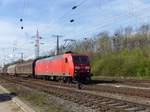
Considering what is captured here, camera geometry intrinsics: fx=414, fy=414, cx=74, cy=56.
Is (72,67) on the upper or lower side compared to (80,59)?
lower

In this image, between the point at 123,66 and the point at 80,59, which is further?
the point at 123,66

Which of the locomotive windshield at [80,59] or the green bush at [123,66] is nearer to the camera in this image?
the locomotive windshield at [80,59]

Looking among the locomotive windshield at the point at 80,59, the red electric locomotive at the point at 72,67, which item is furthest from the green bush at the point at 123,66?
the locomotive windshield at the point at 80,59

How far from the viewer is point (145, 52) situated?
78.1 meters

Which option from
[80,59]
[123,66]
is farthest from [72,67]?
[123,66]

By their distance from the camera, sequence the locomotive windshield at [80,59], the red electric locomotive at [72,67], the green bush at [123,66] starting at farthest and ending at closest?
the green bush at [123,66] → the locomotive windshield at [80,59] → the red electric locomotive at [72,67]

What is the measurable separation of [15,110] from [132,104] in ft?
14.8

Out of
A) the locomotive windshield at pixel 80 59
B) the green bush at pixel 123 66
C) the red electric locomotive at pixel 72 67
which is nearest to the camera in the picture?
the red electric locomotive at pixel 72 67

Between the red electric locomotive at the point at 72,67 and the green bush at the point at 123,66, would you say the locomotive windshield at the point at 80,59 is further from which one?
the green bush at the point at 123,66

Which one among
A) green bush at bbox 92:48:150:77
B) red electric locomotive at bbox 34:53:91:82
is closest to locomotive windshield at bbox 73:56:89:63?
red electric locomotive at bbox 34:53:91:82

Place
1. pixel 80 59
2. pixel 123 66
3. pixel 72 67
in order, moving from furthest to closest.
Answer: pixel 123 66, pixel 80 59, pixel 72 67

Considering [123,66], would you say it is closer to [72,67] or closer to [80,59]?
[80,59]

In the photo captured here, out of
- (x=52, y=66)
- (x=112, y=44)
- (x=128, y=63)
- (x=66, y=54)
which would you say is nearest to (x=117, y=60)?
(x=128, y=63)

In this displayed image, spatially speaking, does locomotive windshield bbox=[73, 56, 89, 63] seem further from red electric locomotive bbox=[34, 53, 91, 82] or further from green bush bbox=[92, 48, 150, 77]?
green bush bbox=[92, 48, 150, 77]
